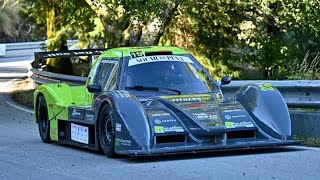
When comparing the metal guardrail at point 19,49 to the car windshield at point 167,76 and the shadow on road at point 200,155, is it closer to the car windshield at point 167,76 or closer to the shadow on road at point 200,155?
the car windshield at point 167,76

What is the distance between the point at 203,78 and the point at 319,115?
5.66ft

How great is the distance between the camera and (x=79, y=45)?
28938mm

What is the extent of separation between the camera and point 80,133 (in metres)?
11.8

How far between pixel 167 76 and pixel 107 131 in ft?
4.48

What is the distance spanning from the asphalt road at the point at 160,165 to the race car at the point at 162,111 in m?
0.18

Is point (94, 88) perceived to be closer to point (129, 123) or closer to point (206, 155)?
point (129, 123)

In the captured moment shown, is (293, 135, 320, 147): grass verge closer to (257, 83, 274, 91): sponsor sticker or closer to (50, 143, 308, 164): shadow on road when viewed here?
(50, 143, 308, 164): shadow on road

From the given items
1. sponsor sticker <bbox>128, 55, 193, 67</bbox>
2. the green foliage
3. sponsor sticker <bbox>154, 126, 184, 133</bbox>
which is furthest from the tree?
sponsor sticker <bbox>154, 126, 184, 133</bbox>

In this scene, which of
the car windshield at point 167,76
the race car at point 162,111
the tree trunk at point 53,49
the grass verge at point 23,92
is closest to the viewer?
the race car at point 162,111

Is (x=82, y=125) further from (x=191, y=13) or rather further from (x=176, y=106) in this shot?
(x=191, y=13)

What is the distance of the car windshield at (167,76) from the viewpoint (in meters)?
11.5

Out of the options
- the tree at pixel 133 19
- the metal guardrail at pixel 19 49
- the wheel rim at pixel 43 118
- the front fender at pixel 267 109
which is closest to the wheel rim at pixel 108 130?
the front fender at pixel 267 109

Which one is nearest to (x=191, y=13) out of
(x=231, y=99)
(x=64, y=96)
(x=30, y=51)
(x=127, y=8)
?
(x=127, y=8)

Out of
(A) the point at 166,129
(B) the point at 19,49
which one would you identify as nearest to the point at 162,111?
(A) the point at 166,129
